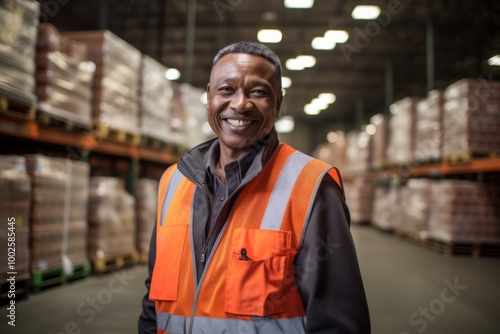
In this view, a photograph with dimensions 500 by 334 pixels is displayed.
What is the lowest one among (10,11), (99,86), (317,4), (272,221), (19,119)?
(272,221)

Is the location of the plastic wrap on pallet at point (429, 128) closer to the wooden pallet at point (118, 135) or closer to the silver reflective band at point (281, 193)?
the wooden pallet at point (118, 135)

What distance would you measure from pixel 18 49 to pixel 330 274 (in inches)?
145

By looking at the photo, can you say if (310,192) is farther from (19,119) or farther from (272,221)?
(19,119)

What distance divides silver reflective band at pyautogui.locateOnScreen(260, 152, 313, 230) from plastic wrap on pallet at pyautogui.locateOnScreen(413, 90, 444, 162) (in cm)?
683

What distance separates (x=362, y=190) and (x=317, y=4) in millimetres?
6354

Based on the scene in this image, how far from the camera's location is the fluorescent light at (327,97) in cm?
1993

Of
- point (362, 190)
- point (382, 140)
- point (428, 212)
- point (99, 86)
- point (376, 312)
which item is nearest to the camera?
point (376, 312)

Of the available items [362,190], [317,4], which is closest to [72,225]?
[317,4]

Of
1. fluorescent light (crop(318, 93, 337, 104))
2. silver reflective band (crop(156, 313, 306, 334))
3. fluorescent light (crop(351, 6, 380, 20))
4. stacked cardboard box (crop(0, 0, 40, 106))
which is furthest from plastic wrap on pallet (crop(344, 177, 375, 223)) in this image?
silver reflective band (crop(156, 313, 306, 334))

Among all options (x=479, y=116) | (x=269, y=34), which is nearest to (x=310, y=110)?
(x=269, y=34)

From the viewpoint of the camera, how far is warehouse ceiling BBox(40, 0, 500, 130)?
37.2 feet

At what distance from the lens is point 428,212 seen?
7859 millimetres

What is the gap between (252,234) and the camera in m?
1.44

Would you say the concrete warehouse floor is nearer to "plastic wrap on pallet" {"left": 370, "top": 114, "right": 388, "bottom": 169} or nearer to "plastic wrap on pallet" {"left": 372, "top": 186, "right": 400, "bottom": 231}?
"plastic wrap on pallet" {"left": 372, "top": 186, "right": 400, "bottom": 231}
